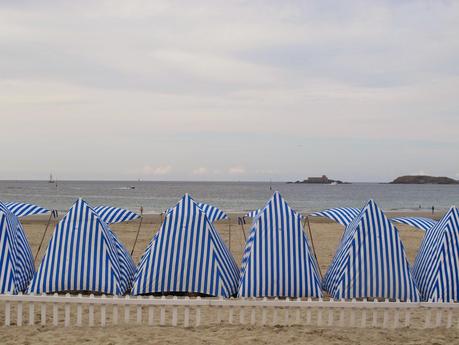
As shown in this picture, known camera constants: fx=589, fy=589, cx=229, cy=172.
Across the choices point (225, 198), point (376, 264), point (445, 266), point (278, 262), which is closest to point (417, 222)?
point (445, 266)

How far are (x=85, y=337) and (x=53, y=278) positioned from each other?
212 centimetres

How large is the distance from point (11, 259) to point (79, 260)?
3.26 ft

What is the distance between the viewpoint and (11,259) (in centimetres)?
874

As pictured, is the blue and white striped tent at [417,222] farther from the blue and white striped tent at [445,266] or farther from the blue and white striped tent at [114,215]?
the blue and white striped tent at [114,215]

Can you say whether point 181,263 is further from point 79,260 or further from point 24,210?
point 24,210

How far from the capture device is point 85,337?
6.81 m

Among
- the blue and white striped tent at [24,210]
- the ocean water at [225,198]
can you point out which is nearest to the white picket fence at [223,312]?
the blue and white striped tent at [24,210]

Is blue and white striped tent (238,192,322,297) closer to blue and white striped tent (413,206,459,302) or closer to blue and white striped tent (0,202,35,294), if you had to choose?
blue and white striped tent (413,206,459,302)

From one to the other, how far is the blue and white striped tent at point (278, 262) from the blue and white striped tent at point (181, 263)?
0.49m

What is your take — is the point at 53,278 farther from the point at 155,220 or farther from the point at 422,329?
the point at 155,220

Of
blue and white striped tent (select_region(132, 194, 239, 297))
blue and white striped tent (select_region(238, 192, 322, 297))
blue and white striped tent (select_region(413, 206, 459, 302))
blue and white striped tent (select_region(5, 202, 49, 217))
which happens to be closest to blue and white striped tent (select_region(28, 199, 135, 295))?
blue and white striped tent (select_region(132, 194, 239, 297))

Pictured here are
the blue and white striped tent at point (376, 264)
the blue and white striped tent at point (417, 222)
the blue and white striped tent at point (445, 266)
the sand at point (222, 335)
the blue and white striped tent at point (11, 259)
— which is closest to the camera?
the sand at point (222, 335)

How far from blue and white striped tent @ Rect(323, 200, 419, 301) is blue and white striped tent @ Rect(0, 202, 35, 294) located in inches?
193

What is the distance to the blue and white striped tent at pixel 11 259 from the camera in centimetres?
866
